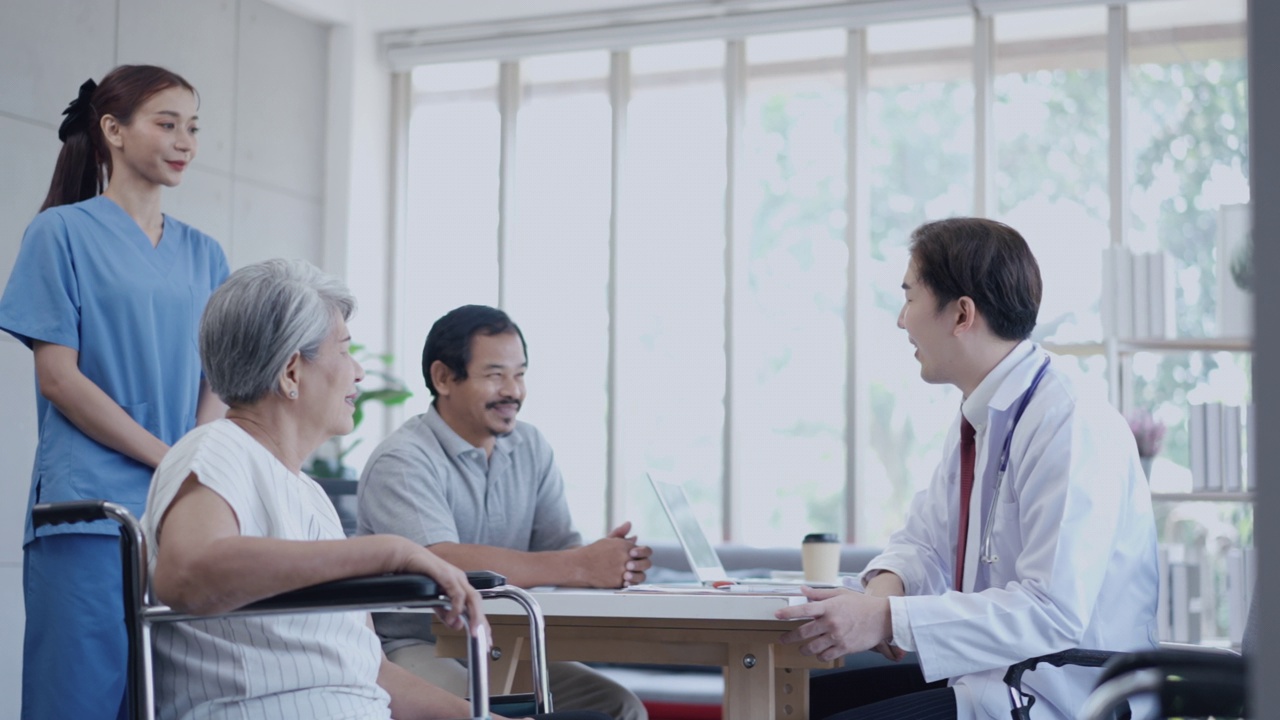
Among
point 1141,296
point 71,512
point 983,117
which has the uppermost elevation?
point 983,117

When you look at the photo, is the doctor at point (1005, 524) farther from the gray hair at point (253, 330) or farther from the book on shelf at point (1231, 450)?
the book on shelf at point (1231, 450)

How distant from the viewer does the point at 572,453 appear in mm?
5555

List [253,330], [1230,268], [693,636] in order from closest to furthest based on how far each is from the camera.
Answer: [253,330]
[693,636]
[1230,268]

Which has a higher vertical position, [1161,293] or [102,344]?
[1161,293]

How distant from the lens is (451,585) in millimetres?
1395

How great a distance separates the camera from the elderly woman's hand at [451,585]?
1393 mm

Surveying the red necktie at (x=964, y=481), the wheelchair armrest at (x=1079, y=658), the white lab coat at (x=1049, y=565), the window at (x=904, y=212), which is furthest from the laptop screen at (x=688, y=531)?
the window at (x=904, y=212)

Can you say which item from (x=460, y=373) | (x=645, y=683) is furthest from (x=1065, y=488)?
(x=645, y=683)

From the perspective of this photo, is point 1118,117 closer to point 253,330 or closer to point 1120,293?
point 1120,293

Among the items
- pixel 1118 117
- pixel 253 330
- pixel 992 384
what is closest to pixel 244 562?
pixel 253 330

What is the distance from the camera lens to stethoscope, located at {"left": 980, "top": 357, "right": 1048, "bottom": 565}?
1922mm

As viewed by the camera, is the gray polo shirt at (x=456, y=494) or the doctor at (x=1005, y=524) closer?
the doctor at (x=1005, y=524)

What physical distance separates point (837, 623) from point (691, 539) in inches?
33.0

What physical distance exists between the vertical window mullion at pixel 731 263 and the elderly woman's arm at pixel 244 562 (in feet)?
12.7
